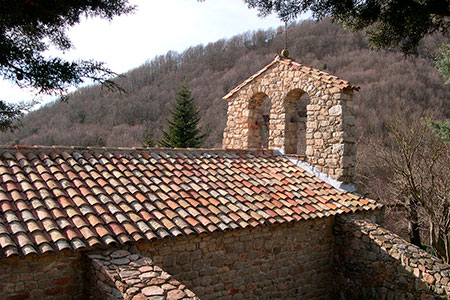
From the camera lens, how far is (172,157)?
23.4ft

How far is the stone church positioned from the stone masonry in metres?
0.03

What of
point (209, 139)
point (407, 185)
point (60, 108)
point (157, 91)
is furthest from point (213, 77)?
point (407, 185)

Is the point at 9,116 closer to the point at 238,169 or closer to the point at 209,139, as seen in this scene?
the point at 238,169

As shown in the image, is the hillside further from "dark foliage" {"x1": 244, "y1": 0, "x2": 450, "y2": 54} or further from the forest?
"dark foliage" {"x1": 244, "y1": 0, "x2": 450, "y2": 54}

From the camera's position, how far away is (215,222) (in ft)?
17.6

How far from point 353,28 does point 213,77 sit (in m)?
44.3

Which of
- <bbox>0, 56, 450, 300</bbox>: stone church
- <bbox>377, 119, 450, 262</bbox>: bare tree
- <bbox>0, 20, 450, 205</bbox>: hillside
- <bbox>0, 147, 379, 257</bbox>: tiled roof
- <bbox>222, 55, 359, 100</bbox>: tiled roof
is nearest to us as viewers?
<bbox>0, 56, 450, 300</bbox>: stone church

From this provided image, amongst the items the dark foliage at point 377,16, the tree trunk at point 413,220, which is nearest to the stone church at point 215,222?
the dark foliage at point 377,16

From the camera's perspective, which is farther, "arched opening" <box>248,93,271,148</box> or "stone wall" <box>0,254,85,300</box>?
"arched opening" <box>248,93,271,148</box>

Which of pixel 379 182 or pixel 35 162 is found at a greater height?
pixel 35 162

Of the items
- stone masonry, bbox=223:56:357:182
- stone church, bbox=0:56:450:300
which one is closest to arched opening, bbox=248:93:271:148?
stone masonry, bbox=223:56:357:182

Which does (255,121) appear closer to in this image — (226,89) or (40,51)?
(40,51)

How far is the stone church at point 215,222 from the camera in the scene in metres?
4.21

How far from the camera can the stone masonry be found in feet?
25.6
